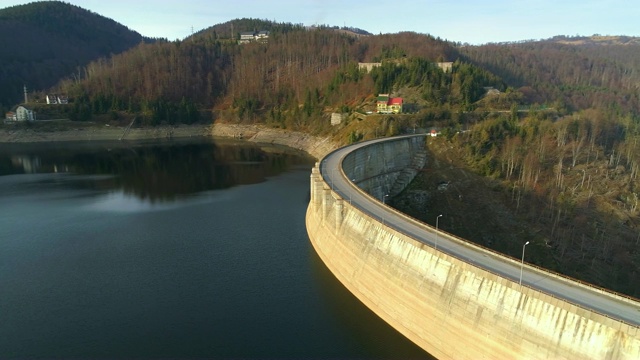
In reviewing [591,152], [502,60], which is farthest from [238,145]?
[502,60]

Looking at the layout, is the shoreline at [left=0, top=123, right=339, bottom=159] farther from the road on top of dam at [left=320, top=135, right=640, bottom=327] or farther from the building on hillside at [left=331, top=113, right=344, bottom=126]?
the road on top of dam at [left=320, top=135, right=640, bottom=327]

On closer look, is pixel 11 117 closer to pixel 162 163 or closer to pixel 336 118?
pixel 162 163

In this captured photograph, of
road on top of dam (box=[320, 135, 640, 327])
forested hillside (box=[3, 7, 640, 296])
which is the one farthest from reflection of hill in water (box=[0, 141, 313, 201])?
road on top of dam (box=[320, 135, 640, 327])

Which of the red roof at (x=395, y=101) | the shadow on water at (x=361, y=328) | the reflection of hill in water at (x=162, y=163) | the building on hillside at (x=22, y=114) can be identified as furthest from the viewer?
the building on hillside at (x=22, y=114)

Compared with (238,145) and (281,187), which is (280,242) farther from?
(238,145)

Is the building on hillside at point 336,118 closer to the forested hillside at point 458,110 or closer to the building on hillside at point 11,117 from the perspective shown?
the forested hillside at point 458,110

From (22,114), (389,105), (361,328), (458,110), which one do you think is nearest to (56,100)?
(22,114)

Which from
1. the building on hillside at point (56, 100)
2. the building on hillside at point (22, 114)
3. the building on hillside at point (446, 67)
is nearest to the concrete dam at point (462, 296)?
the building on hillside at point (446, 67)
